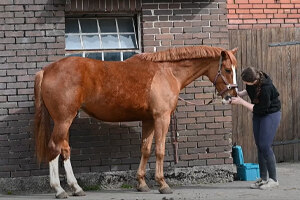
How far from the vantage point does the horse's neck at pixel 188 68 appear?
7.78 meters

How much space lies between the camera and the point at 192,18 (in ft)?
27.9

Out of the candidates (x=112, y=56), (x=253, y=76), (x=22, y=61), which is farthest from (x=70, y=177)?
(x=253, y=76)

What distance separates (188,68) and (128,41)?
1.26 metres

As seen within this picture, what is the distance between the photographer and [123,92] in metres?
7.43

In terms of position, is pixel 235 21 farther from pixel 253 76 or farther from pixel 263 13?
pixel 253 76

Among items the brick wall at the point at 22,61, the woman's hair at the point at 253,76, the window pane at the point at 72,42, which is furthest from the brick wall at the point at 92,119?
the woman's hair at the point at 253,76

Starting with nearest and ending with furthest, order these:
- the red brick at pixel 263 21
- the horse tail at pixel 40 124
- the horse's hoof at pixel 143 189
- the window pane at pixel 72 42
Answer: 1. the horse tail at pixel 40 124
2. the horse's hoof at pixel 143 189
3. the window pane at pixel 72 42
4. the red brick at pixel 263 21

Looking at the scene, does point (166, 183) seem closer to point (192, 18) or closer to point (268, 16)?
point (192, 18)

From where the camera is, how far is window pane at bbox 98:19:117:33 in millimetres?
8477

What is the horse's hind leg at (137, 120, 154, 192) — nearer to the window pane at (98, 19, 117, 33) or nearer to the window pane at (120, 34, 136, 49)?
the window pane at (120, 34, 136, 49)

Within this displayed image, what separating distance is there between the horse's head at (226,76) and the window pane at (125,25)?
66.5 inches

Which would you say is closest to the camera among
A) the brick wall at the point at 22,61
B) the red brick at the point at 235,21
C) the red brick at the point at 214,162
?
the brick wall at the point at 22,61

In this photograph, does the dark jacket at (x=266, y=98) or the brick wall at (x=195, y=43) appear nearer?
the dark jacket at (x=266, y=98)

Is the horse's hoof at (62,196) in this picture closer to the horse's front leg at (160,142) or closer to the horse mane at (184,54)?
the horse's front leg at (160,142)
